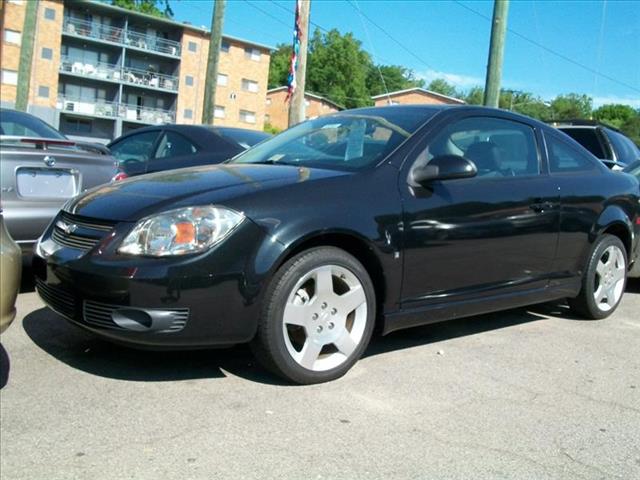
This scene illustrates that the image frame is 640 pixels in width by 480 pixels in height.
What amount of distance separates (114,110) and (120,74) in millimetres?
3062

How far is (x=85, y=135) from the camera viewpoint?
54.6m

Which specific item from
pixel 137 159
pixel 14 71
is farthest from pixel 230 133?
pixel 14 71

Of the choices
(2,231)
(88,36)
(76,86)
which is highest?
(88,36)

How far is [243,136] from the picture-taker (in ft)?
23.5

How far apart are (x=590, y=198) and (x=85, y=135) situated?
54339 mm

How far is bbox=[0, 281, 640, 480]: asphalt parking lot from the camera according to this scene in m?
2.70

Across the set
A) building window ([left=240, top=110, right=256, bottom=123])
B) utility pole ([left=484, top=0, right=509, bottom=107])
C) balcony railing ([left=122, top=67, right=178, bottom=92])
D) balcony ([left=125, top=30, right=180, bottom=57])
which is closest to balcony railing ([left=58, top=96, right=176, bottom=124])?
balcony railing ([left=122, top=67, right=178, bottom=92])

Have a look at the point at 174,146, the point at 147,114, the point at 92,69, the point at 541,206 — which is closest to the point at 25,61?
the point at 174,146

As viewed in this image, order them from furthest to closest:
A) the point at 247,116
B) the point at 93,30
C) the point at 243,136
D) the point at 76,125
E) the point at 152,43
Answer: the point at 247,116
the point at 152,43
the point at 76,125
the point at 93,30
the point at 243,136

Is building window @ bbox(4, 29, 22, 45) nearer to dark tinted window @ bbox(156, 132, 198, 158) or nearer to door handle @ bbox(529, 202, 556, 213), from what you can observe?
dark tinted window @ bbox(156, 132, 198, 158)

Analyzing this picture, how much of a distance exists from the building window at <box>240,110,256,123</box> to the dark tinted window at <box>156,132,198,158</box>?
55.7m

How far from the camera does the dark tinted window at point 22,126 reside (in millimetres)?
5934

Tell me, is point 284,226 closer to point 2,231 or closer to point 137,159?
point 2,231

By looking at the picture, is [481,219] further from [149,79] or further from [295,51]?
[149,79]
